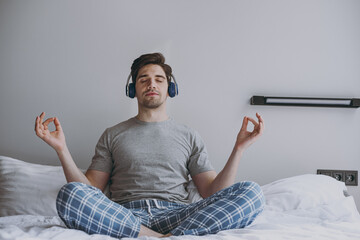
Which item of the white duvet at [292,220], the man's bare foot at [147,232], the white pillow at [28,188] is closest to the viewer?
the white duvet at [292,220]

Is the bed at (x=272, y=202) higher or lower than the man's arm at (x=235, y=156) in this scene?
lower

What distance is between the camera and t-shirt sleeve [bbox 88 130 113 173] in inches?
62.0

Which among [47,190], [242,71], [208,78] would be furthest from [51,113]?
[242,71]

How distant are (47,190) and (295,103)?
4.42 feet

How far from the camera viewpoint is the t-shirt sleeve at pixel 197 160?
62.4 inches

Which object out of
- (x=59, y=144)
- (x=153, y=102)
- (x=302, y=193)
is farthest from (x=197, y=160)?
(x=59, y=144)

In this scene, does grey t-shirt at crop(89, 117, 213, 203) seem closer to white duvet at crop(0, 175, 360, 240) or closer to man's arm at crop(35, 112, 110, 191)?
man's arm at crop(35, 112, 110, 191)

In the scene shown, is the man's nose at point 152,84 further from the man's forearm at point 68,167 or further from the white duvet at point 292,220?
the white duvet at point 292,220

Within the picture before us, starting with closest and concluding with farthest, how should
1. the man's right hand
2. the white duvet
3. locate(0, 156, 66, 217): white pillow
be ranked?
the white duvet < the man's right hand < locate(0, 156, 66, 217): white pillow

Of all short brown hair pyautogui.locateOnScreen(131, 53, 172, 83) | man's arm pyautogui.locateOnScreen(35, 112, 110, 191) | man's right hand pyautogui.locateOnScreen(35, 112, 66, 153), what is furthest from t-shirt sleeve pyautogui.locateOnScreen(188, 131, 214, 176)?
man's right hand pyautogui.locateOnScreen(35, 112, 66, 153)

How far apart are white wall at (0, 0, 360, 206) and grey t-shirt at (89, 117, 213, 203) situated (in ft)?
1.23

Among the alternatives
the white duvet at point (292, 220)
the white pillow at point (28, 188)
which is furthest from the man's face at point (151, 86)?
the white duvet at point (292, 220)

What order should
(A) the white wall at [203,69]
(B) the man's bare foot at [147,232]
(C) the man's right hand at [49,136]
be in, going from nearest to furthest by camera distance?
(B) the man's bare foot at [147,232], (C) the man's right hand at [49,136], (A) the white wall at [203,69]

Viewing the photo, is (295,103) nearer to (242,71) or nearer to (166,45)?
(242,71)
